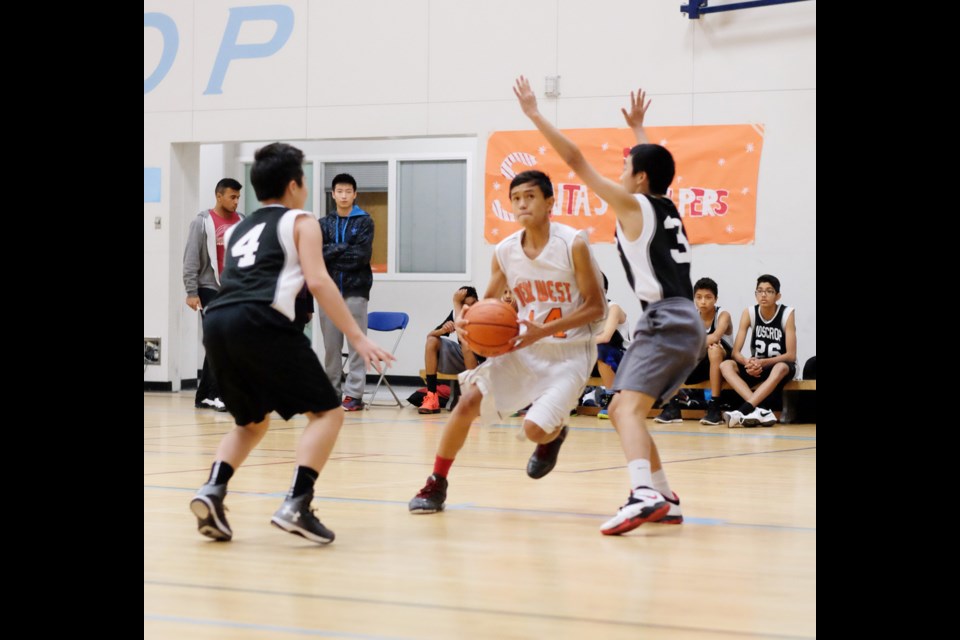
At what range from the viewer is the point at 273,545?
152 inches

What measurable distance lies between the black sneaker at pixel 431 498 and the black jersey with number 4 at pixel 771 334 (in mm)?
5534

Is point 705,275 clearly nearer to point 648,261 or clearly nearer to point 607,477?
point 607,477

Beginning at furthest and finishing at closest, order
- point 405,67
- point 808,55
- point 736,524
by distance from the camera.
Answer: point 405,67 → point 808,55 → point 736,524

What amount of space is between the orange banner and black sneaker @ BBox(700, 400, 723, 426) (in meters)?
1.45

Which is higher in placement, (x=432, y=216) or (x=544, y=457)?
(x=432, y=216)

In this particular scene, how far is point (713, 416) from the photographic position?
9.45 metres

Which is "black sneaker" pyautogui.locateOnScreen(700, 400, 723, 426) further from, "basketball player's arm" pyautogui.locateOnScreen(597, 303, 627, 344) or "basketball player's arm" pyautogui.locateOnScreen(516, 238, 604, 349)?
"basketball player's arm" pyautogui.locateOnScreen(516, 238, 604, 349)

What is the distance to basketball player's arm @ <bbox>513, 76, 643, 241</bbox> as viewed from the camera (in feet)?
13.9

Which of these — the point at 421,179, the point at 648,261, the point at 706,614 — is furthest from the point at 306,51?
the point at 706,614

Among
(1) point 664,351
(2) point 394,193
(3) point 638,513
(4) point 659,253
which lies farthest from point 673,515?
(2) point 394,193

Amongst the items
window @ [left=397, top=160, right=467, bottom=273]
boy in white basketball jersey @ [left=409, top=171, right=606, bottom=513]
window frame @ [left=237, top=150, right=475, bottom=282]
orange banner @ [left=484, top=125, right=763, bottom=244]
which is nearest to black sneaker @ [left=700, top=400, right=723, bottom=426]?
orange banner @ [left=484, top=125, right=763, bottom=244]

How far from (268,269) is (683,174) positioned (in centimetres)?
700

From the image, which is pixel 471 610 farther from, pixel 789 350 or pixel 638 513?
pixel 789 350
